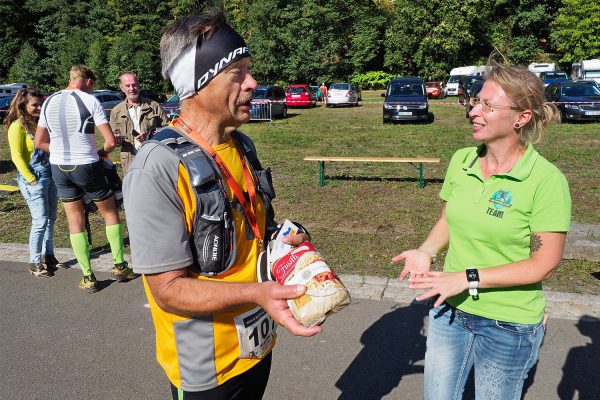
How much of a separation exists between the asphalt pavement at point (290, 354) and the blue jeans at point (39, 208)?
2.73 feet

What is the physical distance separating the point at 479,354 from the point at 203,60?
6.38 feet

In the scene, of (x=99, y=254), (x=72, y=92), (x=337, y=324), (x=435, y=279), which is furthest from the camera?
(x=99, y=254)

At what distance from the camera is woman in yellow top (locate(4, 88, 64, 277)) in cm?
609

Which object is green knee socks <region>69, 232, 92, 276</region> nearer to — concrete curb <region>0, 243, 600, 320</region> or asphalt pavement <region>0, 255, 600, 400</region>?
asphalt pavement <region>0, 255, 600, 400</region>

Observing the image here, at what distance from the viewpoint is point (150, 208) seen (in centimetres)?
169

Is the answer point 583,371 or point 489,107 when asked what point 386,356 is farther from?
point 489,107

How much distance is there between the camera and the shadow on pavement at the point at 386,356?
3795mm

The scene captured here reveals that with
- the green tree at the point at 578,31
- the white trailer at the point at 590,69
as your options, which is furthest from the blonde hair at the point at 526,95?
the green tree at the point at 578,31

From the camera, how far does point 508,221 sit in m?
2.46

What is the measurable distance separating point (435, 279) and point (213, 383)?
1.11 meters

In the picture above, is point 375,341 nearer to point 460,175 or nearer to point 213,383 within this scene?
point 460,175

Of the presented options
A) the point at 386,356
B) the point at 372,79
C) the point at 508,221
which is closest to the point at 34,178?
the point at 386,356

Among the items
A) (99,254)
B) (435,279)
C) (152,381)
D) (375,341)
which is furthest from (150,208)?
(99,254)

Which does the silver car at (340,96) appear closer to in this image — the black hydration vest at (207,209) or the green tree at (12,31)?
the black hydration vest at (207,209)
